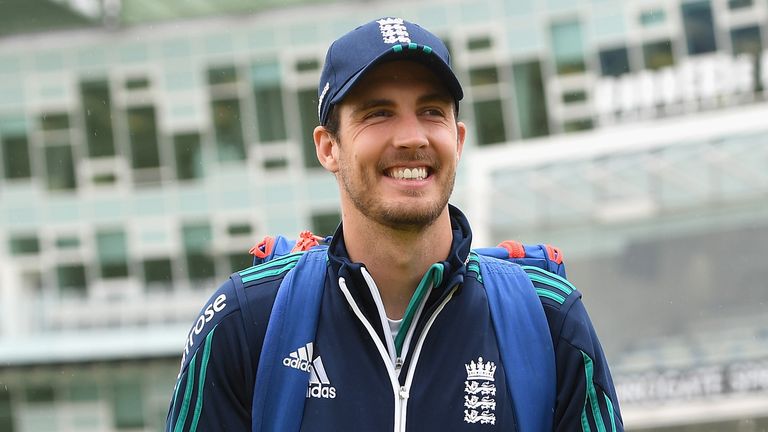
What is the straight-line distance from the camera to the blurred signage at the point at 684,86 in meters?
28.6

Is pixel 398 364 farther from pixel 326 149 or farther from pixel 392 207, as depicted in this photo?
pixel 326 149

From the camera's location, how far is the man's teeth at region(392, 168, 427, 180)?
2568mm

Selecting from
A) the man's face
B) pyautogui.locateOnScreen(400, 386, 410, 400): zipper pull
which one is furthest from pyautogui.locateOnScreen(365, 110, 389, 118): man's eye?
pyautogui.locateOnScreen(400, 386, 410, 400): zipper pull

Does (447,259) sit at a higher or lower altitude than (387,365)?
higher

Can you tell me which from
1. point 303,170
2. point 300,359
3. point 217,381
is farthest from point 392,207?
point 303,170

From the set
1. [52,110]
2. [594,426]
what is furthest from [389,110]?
[52,110]

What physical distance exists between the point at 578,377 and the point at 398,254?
18.2 inches

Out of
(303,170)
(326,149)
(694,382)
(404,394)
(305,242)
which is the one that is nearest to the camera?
(404,394)

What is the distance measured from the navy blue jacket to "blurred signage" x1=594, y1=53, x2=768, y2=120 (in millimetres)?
27159

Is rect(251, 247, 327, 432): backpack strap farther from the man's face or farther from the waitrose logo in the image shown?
the man's face

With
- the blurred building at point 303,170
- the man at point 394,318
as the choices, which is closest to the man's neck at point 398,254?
the man at point 394,318

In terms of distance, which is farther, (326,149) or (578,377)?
(326,149)

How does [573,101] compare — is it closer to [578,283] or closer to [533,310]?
[578,283]

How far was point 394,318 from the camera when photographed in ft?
8.77
